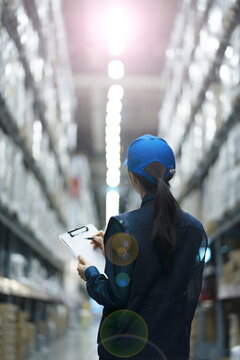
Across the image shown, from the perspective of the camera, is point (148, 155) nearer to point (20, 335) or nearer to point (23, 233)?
point (20, 335)

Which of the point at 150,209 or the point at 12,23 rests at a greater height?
the point at 12,23

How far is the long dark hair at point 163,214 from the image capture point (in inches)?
74.8

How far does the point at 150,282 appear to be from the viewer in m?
1.89

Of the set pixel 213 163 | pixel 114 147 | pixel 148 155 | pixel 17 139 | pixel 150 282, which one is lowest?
pixel 150 282

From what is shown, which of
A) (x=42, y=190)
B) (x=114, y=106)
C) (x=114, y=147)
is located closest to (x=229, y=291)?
(x=42, y=190)

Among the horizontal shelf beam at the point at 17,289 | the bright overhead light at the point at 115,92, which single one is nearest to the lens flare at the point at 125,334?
the horizontal shelf beam at the point at 17,289

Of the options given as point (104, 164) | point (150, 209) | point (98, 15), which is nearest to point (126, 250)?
point (150, 209)

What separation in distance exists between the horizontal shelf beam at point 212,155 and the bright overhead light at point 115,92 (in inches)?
224

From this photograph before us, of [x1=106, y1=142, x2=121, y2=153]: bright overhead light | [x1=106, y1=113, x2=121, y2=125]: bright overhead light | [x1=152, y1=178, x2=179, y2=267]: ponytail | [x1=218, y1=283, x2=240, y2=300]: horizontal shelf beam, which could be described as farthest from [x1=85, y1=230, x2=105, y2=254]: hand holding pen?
[x1=106, y1=142, x2=121, y2=153]: bright overhead light

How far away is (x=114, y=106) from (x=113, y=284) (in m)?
16.1

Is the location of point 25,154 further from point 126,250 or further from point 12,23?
point 126,250

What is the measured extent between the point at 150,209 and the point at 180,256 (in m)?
0.16

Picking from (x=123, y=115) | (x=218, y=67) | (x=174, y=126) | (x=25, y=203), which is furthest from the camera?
(x=123, y=115)

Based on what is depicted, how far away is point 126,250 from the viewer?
6.27ft
